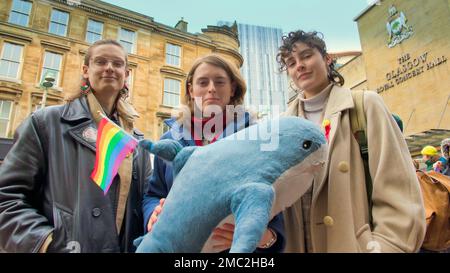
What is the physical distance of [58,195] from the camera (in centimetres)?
126

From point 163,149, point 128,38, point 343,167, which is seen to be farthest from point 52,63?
point 343,167

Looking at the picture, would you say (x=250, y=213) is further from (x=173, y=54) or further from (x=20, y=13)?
(x=20, y=13)

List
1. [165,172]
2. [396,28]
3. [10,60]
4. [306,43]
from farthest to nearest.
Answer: [396,28] < [10,60] < [306,43] < [165,172]

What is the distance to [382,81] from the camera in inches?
551

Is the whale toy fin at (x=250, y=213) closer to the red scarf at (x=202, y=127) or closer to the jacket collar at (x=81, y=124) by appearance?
the red scarf at (x=202, y=127)

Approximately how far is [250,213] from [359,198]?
0.72 m

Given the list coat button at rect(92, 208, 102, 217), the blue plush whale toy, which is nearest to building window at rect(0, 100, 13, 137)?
coat button at rect(92, 208, 102, 217)

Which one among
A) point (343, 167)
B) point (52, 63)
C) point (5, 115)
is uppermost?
point (52, 63)

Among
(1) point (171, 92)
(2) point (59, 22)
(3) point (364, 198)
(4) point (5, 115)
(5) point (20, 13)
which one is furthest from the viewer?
(1) point (171, 92)

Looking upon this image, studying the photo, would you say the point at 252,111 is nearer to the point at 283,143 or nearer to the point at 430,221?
the point at 283,143

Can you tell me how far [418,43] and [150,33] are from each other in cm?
1158

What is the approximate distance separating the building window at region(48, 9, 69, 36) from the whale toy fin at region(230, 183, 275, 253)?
13301 mm

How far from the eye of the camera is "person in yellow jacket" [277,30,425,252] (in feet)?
3.65

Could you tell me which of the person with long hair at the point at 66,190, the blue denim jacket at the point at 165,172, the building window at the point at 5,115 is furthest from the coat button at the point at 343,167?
the building window at the point at 5,115
